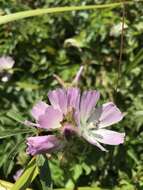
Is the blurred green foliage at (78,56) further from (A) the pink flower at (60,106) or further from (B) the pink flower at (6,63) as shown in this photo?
(A) the pink flower at (60,106)

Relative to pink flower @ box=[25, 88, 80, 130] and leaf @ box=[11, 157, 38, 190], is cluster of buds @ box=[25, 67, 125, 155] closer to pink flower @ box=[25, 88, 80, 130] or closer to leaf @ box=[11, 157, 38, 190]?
pink flower @ box=[25, 88, 80, 130]

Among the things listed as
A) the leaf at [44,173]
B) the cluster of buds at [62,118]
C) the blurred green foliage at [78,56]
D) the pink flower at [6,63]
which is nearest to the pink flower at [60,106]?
the cluster of buds at [62,118]

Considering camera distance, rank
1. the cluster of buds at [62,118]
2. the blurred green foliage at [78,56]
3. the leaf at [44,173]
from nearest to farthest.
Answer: the cluster of buds at [62,118] < the leaf at [44,173] < the blurred green foliage at [78,56]

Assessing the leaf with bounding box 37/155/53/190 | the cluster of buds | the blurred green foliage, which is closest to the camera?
the cluster of buds

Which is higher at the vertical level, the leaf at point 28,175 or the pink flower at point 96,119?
the pink flower at point 96,119

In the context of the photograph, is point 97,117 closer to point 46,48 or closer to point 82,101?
point 82,101

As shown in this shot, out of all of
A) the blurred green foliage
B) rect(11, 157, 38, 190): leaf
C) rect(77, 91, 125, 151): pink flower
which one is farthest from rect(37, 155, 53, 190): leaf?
the blurred green foliage
